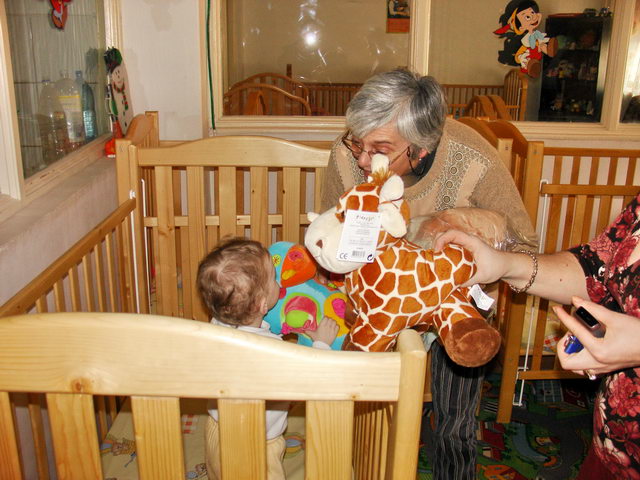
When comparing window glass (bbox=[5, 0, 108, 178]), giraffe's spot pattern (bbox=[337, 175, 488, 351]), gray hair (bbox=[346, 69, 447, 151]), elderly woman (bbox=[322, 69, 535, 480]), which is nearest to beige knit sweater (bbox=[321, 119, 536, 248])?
elderly woman (bbox=[322, 69, 535, 480])

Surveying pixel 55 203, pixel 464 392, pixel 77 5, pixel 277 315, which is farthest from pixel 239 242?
pixel 77 5

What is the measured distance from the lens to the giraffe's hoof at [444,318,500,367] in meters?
1.10

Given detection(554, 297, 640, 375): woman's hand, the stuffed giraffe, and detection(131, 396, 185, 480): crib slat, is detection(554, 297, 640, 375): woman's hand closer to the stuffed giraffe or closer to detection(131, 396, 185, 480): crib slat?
the stuffed giraffe

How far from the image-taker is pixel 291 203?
213 cm

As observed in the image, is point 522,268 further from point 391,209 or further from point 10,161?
point 10,161

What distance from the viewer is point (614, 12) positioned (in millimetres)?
3111

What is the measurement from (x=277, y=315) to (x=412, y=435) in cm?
86

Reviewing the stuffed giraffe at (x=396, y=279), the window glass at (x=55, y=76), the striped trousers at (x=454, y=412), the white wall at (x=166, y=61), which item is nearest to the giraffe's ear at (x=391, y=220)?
the stuffed giraffe at (x=396, y=279)

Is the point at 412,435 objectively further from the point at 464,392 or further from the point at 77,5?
the point at 77,5

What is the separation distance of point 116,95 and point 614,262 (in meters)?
2.09

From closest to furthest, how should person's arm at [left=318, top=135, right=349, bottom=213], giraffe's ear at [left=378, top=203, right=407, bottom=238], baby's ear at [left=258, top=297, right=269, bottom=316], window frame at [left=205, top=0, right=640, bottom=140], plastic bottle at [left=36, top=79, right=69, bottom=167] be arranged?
giraffe's ear at [left=378, top=203, right=407, bottom=238] → baby's ear at [left=258, top=297, right=269, bottom=316] → person's arm at [left=318, top=135, right=349, bottom=213] → plastic bottle at [left=36, top=79, right=69, bottom=167] → window frame at [left=205, top=0, right=640, bottom=140]

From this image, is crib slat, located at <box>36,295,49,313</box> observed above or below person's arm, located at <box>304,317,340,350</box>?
above

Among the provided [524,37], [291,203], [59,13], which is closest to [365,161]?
[291,203]

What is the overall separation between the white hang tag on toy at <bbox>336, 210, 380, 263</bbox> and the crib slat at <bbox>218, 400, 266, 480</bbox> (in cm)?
36
